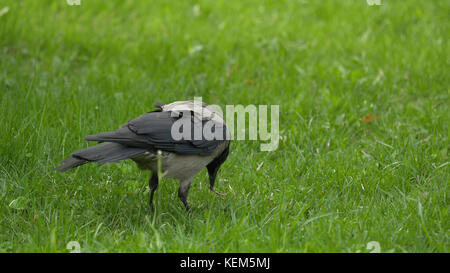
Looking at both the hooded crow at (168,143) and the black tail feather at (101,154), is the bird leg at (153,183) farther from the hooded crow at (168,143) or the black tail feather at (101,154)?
the black tail feather at (101,154)

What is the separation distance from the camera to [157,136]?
3844mm

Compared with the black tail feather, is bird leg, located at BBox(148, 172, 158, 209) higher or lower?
lower

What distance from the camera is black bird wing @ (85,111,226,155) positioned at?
3760 millimetres

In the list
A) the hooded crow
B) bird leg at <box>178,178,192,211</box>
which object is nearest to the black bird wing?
the hooded crow

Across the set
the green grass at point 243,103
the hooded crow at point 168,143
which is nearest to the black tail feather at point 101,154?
the hooded crow at point 168,143

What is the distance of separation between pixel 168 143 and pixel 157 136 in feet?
0.32

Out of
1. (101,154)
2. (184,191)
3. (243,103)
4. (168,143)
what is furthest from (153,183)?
(243,103)

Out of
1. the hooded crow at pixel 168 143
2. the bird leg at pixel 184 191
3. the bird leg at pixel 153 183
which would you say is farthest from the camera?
the bird leg at pixel 153 183

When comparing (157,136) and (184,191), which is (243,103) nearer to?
(184,191)

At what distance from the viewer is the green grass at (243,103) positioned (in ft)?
12.4

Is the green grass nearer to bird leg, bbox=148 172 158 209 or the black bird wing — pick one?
bird leg, bbox=148 172 158 209

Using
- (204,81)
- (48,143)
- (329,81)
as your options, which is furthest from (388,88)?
(48,143)

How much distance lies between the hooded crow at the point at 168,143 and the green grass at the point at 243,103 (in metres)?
0.37

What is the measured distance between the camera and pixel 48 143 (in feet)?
15.4
